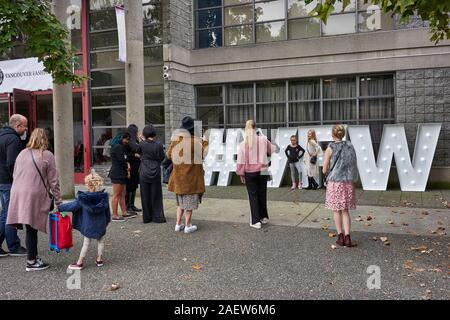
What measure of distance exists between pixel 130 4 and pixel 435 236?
8.50 meters

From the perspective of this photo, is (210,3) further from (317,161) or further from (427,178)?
(427,178)

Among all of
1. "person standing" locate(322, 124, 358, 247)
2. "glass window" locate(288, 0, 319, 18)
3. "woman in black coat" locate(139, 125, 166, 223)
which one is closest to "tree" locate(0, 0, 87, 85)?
"woman in black coat" locate(139, 125, 166, 223)

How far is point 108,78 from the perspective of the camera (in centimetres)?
1455

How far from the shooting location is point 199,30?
14.6 meters

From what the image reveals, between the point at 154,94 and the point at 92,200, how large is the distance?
897cm

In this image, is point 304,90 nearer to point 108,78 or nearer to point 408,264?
point 108,78

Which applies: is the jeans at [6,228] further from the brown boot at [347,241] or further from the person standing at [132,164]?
the brown boot at [347,241]

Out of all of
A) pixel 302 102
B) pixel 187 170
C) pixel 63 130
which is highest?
pixel 302 102

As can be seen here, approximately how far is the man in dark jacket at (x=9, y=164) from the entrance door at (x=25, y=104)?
31.6 feet

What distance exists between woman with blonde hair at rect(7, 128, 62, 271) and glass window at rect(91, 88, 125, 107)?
29.8 feet

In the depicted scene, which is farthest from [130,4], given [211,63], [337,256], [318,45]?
[337,256]

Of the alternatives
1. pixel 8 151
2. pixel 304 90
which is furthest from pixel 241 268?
pixel 304 90

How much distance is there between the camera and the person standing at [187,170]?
7.35 m

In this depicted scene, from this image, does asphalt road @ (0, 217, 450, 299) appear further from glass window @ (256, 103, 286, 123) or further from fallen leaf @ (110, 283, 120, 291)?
glass window @ (256, 103, 286, 123)
